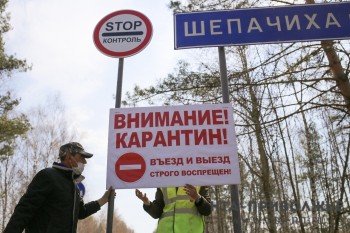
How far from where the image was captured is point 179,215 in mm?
3031

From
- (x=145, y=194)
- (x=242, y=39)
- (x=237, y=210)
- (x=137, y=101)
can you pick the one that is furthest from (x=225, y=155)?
(x=137, y=101)

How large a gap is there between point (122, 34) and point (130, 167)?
145 cm

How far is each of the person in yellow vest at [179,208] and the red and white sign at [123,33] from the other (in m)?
1.46

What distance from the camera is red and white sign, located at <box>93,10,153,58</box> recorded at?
3.52 metres

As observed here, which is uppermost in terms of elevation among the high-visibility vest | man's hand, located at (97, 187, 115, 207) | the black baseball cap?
the black baseball cap

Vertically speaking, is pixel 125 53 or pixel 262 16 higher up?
pixel 262 16

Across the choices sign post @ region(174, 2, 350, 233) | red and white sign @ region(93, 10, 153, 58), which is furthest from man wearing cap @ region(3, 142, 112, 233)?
sign post @ region(174, 2, 350, 233)

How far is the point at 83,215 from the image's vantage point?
335 centimetres

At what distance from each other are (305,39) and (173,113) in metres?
1.68

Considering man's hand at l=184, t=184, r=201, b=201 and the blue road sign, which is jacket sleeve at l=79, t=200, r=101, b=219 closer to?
man's hand at l=184, t=184, r=201, b=201

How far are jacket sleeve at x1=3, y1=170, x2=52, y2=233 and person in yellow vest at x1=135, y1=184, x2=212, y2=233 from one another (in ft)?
2.79

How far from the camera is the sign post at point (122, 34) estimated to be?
3.51 meters

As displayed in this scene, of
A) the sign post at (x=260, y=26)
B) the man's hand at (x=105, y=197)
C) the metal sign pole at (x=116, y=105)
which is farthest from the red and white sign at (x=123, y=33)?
the man's hand at (x=105, y=197)

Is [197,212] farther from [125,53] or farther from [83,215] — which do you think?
[125,53]
